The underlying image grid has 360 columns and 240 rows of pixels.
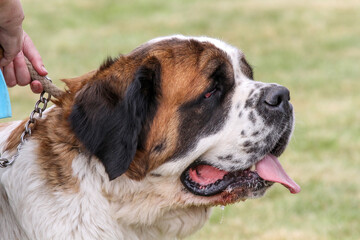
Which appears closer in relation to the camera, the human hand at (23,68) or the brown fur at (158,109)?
the brown fur at (158,109)

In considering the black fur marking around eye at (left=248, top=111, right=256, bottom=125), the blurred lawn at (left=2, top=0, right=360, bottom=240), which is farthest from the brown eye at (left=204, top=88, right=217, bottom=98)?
the blurred lawn at (left=2, top=0, right=360, bottom=240)

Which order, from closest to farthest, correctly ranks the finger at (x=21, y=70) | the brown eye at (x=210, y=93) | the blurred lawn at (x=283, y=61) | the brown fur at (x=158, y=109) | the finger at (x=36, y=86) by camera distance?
the brown fur at (x=158, y=109) → the brown eye at (x=210, y=93) → the finger at (x=21, y=70) → the finger at (x=36, y=86) → the blurred lawn at (x=283, y=61)

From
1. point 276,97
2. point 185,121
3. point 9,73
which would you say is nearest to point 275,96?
point 276,97

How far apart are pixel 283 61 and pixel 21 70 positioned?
1012cm

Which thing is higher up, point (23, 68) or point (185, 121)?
point (23, 68)

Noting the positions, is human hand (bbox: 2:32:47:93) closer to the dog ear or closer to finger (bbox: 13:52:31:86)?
finger (bbox: 13:52:31:86)

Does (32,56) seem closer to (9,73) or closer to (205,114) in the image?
(9,73)

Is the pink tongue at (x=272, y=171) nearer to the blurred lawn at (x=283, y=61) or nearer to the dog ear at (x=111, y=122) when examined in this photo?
the dog ear at (x=111, y=122)

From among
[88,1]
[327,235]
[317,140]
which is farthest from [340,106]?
[88,1]

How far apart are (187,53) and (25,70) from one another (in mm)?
900

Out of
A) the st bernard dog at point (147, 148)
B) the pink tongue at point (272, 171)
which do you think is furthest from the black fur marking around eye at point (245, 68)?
the pink tongue at point (272, 171)

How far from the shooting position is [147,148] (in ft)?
11.8

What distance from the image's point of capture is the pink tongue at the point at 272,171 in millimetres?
3752

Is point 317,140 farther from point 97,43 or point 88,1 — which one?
point 88,1
